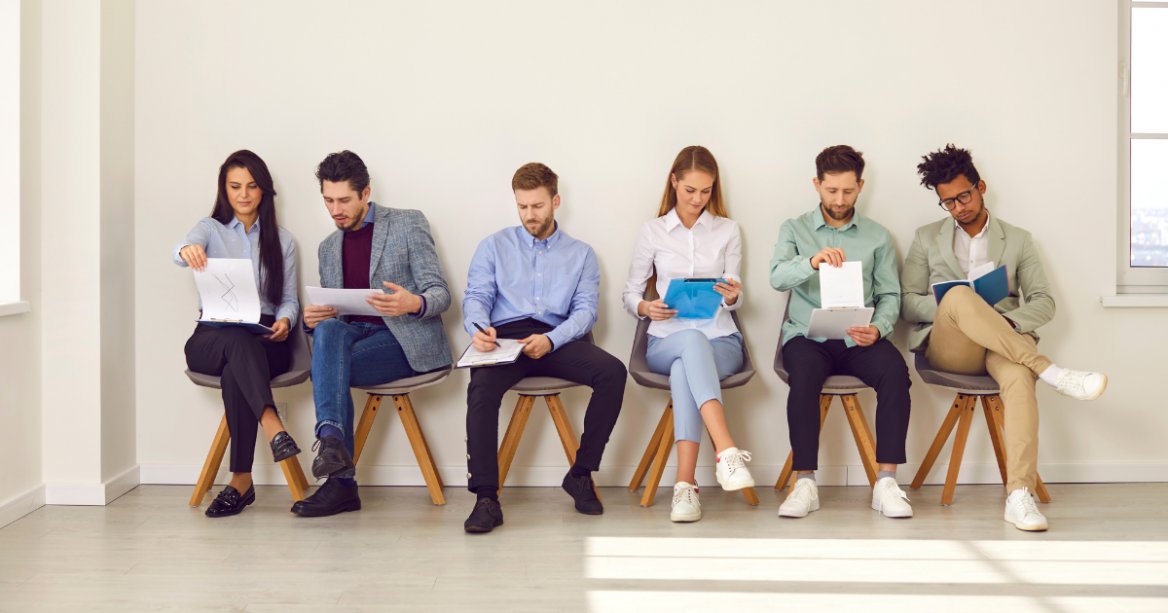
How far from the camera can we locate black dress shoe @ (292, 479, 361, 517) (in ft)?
10.9

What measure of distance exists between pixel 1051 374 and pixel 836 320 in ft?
2.47

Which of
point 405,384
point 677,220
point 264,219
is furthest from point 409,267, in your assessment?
point 677,220

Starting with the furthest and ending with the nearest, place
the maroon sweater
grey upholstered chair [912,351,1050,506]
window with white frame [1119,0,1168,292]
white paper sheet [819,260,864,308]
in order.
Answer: window with white frame [1119,0,1168,292], the maroon sweater, grey upholstered chair [912,351,1050,506], white paper sheet [819,260,864,308]

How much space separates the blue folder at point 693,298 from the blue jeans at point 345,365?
1007mm

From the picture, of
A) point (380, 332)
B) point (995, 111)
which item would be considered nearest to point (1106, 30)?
point (995, 111)

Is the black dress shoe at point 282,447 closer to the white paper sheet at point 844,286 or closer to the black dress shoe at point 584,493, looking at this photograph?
the black dress shoe at point 584,493

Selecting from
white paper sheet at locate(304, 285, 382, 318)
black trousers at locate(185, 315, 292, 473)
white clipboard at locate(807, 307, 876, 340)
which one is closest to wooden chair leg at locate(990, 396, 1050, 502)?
white clipboard at locate(807, 307, 876, 340)

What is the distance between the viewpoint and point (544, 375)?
11.4 ft

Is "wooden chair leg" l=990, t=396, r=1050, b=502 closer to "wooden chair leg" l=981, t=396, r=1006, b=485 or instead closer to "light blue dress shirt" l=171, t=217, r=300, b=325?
"wooden chair leg" l=981, t=396, r=1006, b=485

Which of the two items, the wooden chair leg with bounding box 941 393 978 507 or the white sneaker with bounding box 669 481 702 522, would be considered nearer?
the white sneaker with bounding box 669 481 702 522

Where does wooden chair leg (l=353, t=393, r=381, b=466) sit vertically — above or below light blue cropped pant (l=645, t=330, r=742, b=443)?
below

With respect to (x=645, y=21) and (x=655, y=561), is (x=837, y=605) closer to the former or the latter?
(x=655, y=561)

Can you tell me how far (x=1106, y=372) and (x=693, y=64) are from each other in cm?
214

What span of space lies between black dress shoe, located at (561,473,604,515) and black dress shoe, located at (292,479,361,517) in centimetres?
79
